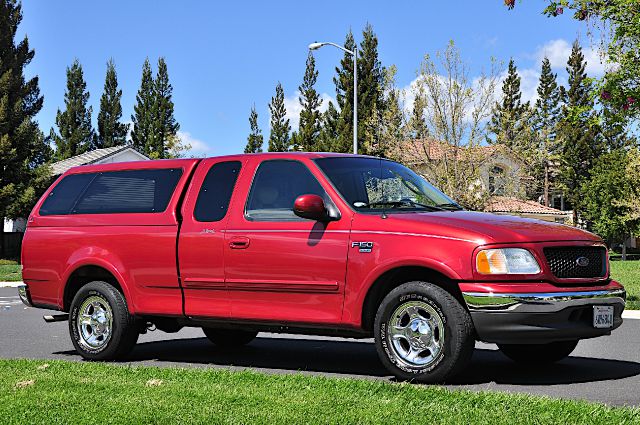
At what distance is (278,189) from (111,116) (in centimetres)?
7182

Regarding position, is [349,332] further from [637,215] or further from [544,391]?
[637,215]

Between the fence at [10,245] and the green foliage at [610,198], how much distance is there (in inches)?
1562

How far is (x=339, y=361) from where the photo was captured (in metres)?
9.20

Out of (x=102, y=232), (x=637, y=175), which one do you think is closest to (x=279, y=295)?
(x=102, y=232)

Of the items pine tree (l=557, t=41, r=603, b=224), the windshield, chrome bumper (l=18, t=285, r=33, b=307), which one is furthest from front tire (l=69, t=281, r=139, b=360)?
pine tree (l=557, t=41, r=603, b=224)

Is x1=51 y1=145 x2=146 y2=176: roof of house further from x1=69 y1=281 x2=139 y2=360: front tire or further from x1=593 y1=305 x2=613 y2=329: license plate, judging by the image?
x1=593 y1=305 x2=613 y2=329: license plate

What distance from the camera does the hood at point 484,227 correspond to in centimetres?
729

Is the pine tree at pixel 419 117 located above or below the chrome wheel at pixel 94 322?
above

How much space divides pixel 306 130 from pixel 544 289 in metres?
58.3

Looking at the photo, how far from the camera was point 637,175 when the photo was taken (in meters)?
59.6

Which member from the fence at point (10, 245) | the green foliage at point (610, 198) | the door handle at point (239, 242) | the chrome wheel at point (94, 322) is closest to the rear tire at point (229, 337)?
the chrome wheel at point (94, 322)

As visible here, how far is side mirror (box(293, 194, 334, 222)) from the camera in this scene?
25.7 feet

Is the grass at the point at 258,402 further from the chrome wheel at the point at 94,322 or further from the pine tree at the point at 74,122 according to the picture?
the pine tree at the point at 74,122

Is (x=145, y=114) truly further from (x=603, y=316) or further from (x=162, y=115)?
(x=603, y=316)
